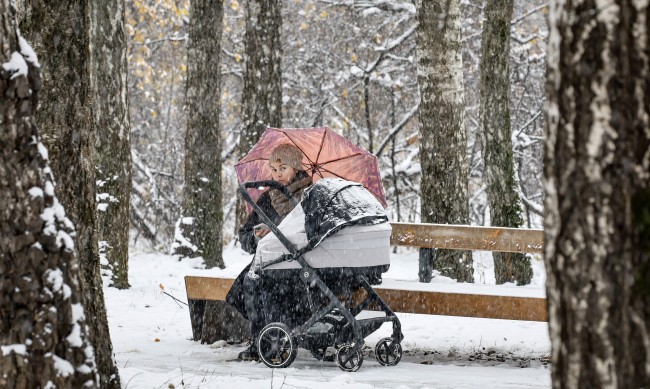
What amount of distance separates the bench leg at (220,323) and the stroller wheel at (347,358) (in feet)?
5.09

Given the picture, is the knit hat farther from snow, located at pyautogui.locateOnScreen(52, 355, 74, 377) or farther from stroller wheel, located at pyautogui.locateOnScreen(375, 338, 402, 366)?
snow, located at pyautogui.locateOnScreen(52, 355, 74, 377)

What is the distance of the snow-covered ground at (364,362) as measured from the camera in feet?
17.7

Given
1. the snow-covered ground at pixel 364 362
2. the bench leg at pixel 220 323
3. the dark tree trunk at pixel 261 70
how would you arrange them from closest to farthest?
the snow-covered ground at pixel 364 362 < the bench leg at pixel 220 323 < the dark tree trunk at pixel 261 70

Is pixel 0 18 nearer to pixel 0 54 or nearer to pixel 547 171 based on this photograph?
pixel 0 54

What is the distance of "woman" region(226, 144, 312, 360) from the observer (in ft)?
20.8

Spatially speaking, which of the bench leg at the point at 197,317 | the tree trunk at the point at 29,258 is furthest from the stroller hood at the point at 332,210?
the tree trunk at the point at 29,258

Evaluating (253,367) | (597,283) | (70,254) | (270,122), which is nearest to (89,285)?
(70,254)

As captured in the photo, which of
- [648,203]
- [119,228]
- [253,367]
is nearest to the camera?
[648,203]

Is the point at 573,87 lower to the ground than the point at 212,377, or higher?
higher

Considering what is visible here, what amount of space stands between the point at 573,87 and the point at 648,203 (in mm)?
339

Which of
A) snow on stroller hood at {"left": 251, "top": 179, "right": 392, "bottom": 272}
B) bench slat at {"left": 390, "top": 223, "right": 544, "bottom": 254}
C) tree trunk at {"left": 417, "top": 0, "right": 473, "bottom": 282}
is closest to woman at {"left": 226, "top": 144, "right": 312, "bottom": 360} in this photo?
snow on stroller hood at {"left": 251, "top": 179, "right": 392, "bottom": 272}

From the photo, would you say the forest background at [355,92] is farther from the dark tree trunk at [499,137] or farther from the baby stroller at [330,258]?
the baby stroller at [330,258]

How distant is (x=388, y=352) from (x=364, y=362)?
0.30m

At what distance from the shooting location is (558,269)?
2.36 m
